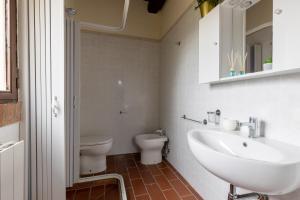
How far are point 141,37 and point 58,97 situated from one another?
2.21 meters

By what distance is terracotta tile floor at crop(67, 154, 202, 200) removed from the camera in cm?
174

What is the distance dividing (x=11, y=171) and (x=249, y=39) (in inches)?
64.1

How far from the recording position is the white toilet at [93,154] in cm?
207

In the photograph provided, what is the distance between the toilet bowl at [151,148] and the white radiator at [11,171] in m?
1.69

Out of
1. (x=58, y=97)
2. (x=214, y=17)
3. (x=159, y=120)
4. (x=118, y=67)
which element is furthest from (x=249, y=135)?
(x=118, y=67)

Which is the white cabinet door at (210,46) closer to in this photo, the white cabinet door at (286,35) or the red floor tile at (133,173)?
the white cabinet door at (286,35)

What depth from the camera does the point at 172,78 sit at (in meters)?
2.51

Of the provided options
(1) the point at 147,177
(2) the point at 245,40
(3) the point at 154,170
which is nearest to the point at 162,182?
(1) the point at 147,177

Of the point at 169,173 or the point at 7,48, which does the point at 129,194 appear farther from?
the point at 7,48

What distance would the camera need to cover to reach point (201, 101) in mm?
1727

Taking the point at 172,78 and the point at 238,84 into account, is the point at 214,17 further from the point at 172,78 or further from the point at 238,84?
the point at 172,78

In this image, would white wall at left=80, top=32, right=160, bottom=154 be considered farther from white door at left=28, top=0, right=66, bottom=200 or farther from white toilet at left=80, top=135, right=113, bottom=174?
white door at left=28, top=0, right=66, bottom=200

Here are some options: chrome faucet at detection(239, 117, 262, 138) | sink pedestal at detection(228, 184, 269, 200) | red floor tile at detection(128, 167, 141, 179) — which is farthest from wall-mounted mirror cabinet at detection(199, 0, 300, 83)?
red floor tile at detection(128, 167, 141, 179)

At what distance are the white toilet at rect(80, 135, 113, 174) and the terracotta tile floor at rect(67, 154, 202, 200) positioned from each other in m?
0.17
